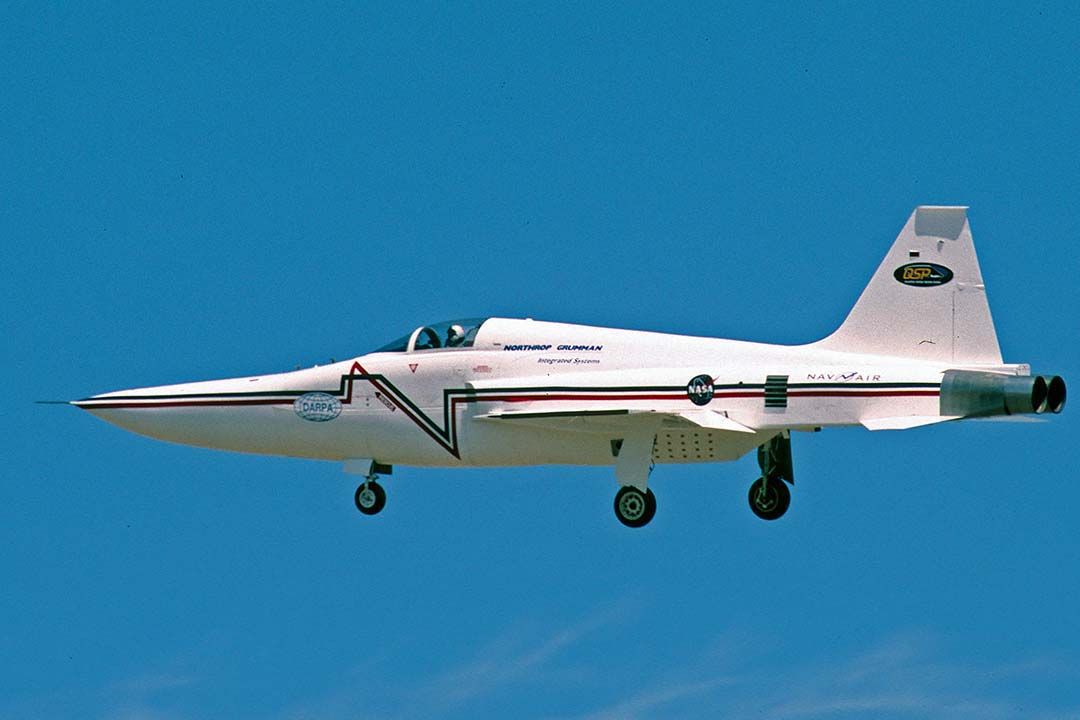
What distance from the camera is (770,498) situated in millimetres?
51031

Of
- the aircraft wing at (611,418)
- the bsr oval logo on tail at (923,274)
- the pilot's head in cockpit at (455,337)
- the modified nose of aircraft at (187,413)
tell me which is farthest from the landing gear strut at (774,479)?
the modified nose of aircraft at (187,413)

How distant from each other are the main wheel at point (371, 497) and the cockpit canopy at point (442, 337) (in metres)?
2.82

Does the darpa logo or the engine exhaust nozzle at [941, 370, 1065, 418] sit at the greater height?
the darpa logo

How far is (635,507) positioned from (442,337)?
5168 mm

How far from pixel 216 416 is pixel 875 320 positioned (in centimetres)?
1339

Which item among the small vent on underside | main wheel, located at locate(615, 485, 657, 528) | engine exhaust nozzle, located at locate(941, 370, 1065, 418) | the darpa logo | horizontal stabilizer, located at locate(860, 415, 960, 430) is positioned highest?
the darpa logo

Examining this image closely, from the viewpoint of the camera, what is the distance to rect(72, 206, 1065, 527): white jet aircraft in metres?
47.7

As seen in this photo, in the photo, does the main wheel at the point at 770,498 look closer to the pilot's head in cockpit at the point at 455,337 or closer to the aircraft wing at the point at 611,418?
the aircraft wing at the point at 611,418

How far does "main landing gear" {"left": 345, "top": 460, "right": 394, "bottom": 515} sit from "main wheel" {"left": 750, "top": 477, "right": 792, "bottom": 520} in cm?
730

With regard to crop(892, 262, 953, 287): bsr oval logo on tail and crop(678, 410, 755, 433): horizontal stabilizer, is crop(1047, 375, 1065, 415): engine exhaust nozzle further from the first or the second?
crop(678, 410, 755, 433): horizontal stabilizer

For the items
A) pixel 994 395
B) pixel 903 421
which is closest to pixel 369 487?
pixel 903 421

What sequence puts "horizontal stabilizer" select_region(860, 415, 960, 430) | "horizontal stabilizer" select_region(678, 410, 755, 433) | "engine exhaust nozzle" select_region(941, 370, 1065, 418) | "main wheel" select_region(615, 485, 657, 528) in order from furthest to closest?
"main wheel" select_region(615, 485, 657, 528) < "horizontal stabilizer" select_region(678, 410, 755, 433) < "horizontal stabilizer" select_region(860, 415, 960, 430) < "engine exhaust nozzle" select_region(941, 370, 1065, 418)

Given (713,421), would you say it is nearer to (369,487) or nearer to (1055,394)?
(1055,394)

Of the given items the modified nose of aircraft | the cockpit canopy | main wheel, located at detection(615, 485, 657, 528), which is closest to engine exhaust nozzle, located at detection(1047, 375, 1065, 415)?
main wheel, located at detection(615, 485, 657, 528)
